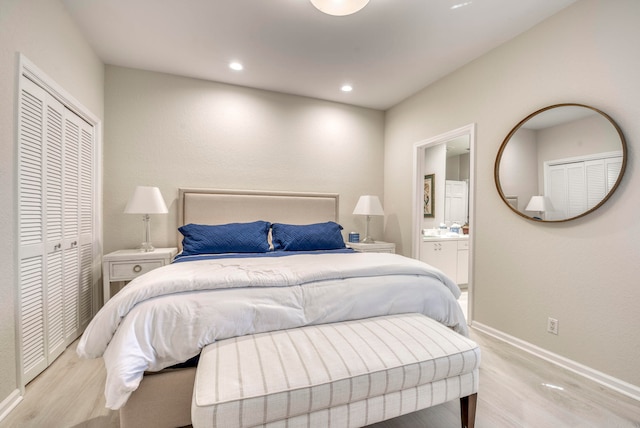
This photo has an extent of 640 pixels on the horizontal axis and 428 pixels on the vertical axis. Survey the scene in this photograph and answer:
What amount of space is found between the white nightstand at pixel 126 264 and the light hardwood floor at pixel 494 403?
0.70 meters

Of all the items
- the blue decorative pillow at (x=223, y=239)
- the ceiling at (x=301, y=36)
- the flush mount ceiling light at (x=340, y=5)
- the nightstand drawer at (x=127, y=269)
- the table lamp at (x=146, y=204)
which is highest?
the ceiling at (x=301, y=36)

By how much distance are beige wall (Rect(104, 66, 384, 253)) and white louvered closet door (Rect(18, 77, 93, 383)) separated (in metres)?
0.43

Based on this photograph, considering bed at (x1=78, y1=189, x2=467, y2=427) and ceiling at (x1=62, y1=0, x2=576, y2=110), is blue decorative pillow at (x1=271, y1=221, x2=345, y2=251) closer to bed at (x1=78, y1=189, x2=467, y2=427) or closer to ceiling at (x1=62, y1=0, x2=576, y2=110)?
bed at (x1=78, y1=189, x2=467, y2=427)

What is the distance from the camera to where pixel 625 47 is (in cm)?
183

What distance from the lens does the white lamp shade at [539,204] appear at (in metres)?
2.27

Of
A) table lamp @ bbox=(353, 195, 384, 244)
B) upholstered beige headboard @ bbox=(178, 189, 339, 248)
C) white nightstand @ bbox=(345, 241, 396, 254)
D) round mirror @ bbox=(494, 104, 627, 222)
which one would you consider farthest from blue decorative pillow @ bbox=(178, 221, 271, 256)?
round mirror @ bbox=(494, 104, 627, 222)

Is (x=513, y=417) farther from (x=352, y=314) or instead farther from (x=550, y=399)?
(x=352, y=314)

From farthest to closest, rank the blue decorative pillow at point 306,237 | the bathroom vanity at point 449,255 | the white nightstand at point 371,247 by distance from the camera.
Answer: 1. the bathroom vanity at point 449,255
2. the white nightstand at point 371,247
3. the blue decorative pillow at point 306,237

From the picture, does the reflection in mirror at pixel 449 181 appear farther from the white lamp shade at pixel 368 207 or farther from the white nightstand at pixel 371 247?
the white lamp shade at pixel 368 207

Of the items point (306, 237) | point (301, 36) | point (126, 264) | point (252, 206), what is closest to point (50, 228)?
point (126, 264)

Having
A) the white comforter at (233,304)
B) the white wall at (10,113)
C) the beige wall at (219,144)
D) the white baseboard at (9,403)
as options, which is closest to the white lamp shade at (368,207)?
the beige wall at (219,144)

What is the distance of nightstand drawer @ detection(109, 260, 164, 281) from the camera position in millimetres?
2641

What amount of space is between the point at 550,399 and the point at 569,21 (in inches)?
102

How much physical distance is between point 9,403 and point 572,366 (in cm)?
356
